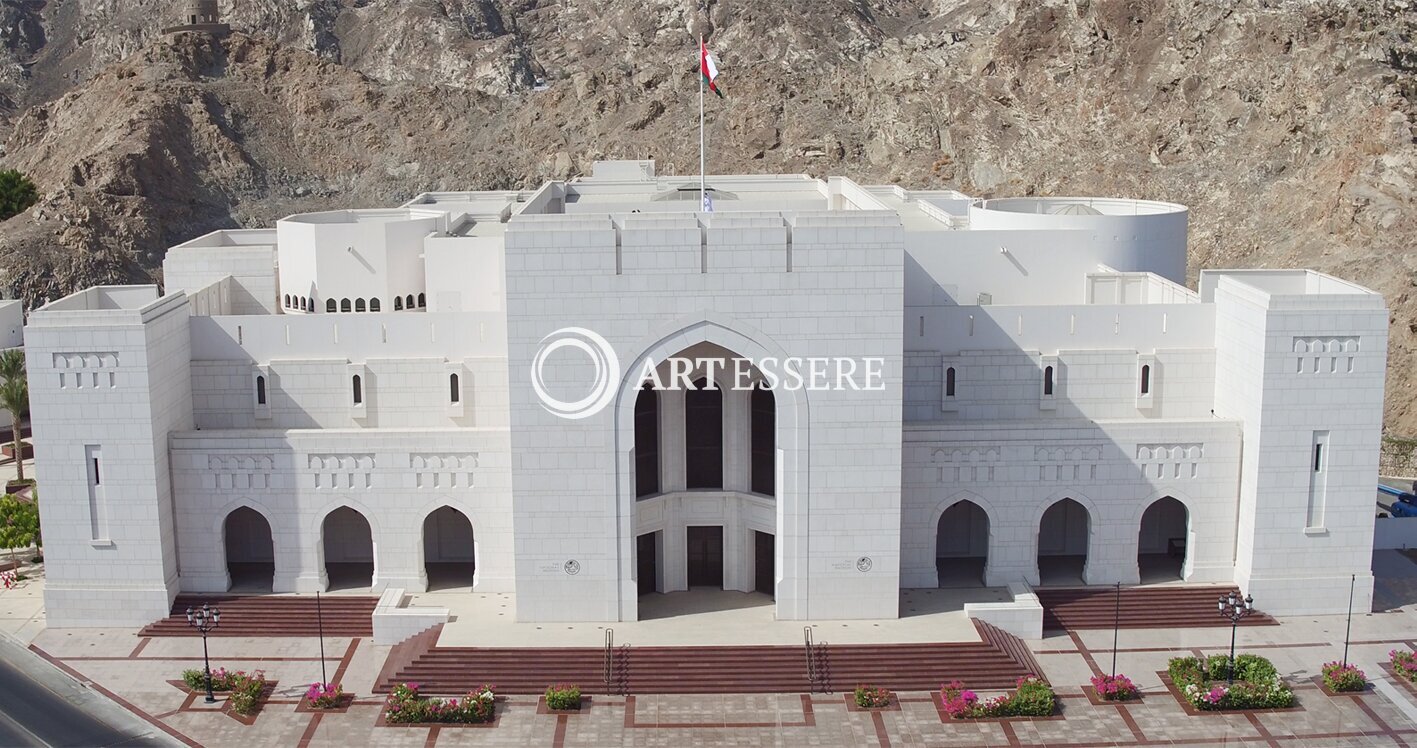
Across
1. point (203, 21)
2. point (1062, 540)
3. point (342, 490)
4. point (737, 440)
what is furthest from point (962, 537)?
point (203, 21)

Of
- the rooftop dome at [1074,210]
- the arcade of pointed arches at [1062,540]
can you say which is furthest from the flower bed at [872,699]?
the rooftop dome at [1074,210]

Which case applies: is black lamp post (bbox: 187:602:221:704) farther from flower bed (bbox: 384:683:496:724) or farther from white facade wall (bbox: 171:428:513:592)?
flower bed (bbox: 384:683:496:724)

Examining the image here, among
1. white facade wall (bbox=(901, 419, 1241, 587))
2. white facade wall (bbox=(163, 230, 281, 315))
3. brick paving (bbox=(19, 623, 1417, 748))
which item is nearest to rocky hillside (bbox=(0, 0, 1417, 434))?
white facade wall (bbox=(901, 419, 1241, 587))

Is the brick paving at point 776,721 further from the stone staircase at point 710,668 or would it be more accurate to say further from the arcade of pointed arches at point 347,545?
the arcade of pointed arches at point 347,545

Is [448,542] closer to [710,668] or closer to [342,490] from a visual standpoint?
[342,490]

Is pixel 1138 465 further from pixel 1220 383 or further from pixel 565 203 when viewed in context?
pixel 565 203
